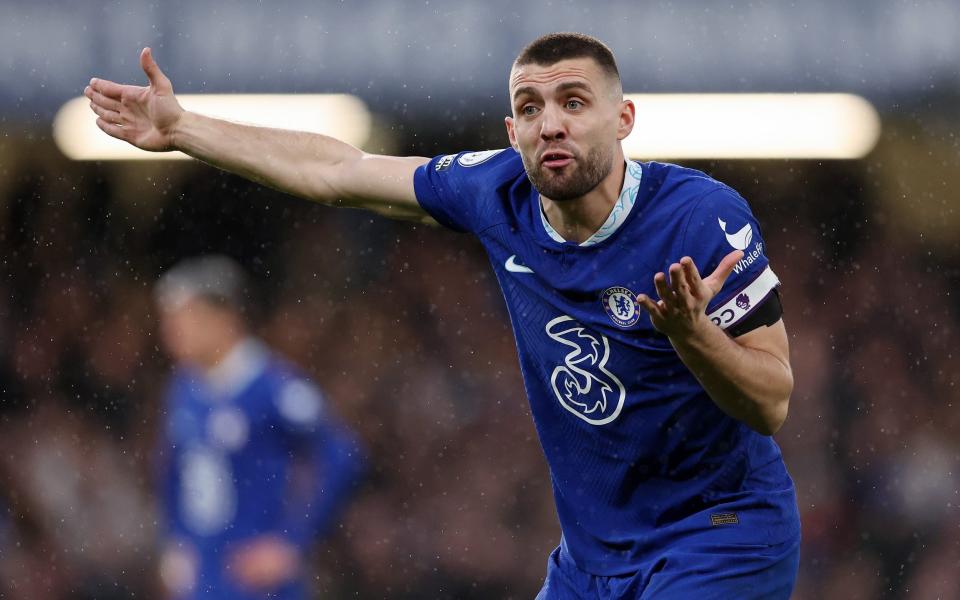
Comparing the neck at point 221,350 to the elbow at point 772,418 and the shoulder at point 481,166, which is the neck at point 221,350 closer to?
the shoulder at point 481,166

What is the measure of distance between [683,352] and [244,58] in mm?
4662

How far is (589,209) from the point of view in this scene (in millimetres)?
3359

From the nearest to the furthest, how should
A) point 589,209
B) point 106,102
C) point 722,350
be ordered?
point 722,350
point 589,209
point 106,102

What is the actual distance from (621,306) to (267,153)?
44.2 inches

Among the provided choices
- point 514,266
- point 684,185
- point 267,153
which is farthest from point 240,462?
point 684,185

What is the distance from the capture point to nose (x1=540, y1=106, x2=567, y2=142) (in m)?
3.29

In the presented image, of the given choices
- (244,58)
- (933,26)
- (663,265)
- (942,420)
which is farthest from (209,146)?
(942,420)

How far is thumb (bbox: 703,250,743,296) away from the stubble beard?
46 centimetres

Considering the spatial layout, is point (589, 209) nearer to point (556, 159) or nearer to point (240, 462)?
point (556, 159)

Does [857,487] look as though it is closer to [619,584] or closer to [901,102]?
[901,102]

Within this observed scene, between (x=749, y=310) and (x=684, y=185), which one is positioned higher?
(x=684, y=185)

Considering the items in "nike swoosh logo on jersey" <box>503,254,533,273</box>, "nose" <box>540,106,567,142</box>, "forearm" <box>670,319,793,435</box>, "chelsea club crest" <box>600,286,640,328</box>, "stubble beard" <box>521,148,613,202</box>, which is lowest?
"forearm" <box>670,319,793,435</box>

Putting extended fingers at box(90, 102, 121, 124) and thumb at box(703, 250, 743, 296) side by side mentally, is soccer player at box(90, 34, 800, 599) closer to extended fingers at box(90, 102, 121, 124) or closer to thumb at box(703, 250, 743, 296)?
thumb at box(703, 250, 743, 296)

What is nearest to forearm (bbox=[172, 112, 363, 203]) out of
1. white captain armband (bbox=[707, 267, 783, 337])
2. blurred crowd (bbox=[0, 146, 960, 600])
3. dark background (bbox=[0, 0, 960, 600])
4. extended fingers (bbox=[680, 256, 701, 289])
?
white captain armband (bbox=[707, 267, 783, 337])
